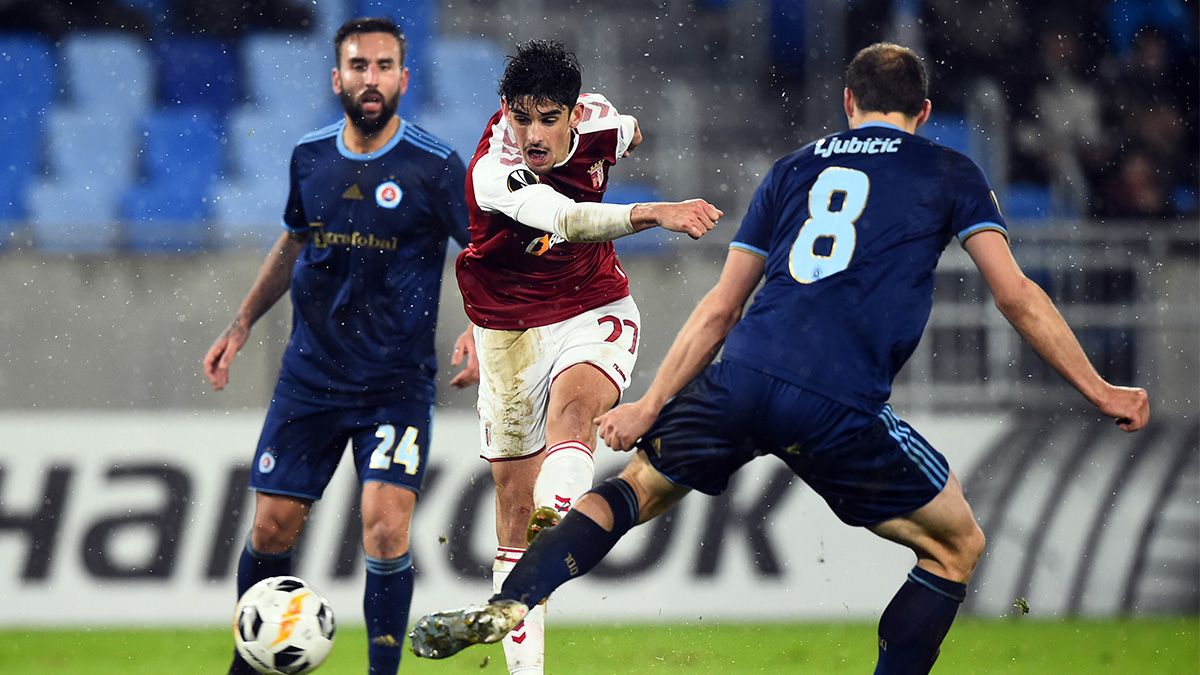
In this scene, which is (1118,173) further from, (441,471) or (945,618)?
(945,618)

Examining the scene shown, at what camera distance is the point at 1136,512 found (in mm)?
9680

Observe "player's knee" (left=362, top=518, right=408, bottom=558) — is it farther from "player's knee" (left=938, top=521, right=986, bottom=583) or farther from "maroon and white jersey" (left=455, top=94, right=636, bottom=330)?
"player's knee" (left=938, top=521, right=986, bottom=583)

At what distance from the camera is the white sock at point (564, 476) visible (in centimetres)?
528

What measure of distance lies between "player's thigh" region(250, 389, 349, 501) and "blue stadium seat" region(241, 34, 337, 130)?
25.0ft

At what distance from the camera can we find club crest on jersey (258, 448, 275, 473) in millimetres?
6336

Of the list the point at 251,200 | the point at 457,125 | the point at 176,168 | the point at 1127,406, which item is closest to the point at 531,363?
the point at 1127,406

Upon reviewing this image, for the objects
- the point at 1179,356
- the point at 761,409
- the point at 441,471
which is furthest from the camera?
the point at 1179,356

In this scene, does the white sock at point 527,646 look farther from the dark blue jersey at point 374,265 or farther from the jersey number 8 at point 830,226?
the jersey number 8 at point 830,226

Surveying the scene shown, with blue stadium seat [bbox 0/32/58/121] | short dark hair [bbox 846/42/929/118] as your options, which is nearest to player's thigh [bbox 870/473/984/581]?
short dark hair [bbox 846/42/929/118]

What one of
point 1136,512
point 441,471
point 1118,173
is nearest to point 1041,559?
point 1136,512

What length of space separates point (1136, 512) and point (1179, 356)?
51.4 inches

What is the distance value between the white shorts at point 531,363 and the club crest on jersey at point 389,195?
62 centimetres

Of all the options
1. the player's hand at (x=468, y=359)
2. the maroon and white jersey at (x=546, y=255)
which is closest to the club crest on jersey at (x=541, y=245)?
the maroon and white jersey at (x=546, y=255)

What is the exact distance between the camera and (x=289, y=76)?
1401 cm
